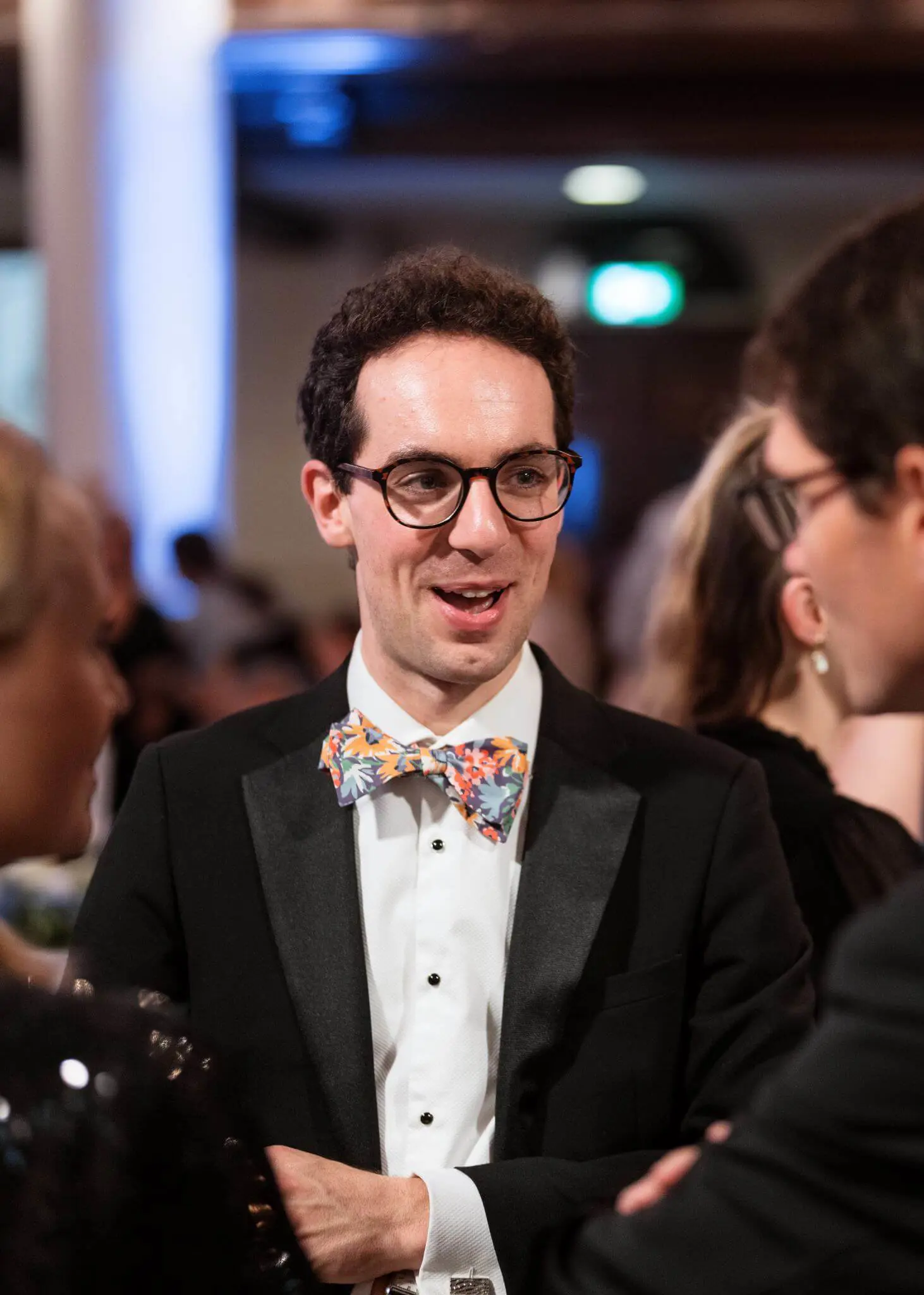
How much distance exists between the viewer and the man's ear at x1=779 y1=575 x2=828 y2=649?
182 centimetres

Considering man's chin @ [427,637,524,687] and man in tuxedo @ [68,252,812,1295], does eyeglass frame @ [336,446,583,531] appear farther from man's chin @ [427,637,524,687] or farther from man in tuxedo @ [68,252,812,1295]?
man's chin @ [427,637,524,687]

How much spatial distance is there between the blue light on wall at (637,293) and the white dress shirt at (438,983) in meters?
7.59

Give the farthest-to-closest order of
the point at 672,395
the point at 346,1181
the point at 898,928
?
the point at 672,395 → the point at 346,1181 → the point at 898,928

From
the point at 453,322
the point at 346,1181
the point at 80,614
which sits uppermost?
the point at 453,322

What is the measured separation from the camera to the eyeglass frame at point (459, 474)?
4.98 feet

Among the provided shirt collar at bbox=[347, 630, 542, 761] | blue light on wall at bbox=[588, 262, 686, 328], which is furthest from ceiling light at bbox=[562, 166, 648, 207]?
shirt collar at bbox=[347, 630, 542, 761]

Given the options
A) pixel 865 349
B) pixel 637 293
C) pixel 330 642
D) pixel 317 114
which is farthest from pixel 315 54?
pixel 865 349

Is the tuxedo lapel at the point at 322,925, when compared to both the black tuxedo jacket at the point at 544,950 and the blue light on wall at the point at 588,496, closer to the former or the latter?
the black tuxedo jacket at the point at 544,950

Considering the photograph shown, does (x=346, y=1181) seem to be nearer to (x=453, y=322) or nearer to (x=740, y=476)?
(x=453, y=322)

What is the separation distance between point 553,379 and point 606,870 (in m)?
0.55

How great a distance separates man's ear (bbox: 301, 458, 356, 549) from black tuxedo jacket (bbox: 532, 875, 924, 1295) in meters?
0.89

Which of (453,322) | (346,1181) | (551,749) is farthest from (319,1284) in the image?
(453,322)

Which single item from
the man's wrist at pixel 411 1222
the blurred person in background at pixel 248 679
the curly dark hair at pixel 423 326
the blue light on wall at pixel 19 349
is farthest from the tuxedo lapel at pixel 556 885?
the blue light on wall at pixel 19 349

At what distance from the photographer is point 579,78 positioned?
6.43 metres
